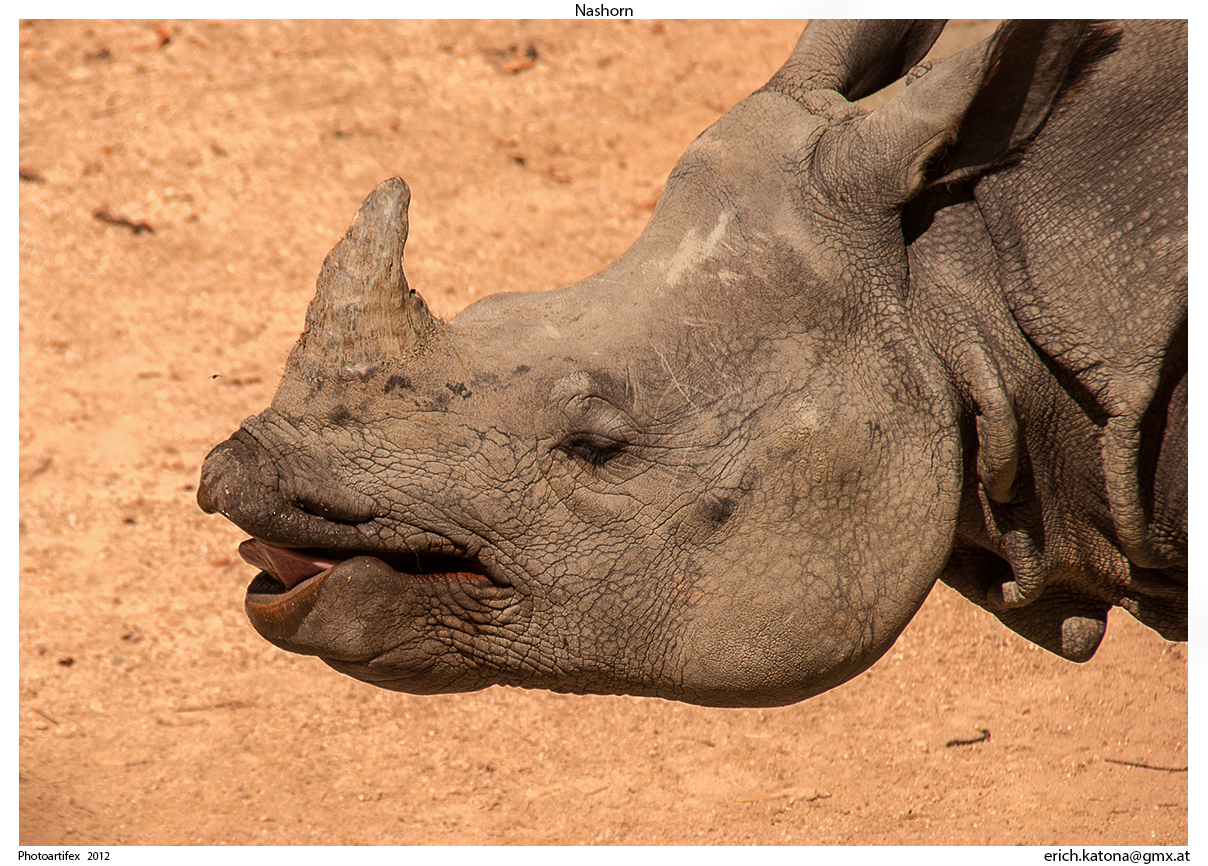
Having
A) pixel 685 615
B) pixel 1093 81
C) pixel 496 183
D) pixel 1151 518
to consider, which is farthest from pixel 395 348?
pixel 496 183

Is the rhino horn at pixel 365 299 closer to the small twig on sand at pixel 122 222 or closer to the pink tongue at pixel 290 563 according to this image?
the pink tongue at pixel 290 563

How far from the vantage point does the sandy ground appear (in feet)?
15.5

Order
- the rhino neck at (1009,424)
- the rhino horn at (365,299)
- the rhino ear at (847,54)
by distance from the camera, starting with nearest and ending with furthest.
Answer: the rhino horn at (365,299)
the rhino neck at (1009,424)
the rhino ear at (847,54)

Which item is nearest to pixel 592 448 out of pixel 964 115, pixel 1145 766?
pixel 964 115

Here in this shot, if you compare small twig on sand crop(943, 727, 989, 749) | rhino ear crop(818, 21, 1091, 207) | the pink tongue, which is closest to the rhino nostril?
the pink tongue

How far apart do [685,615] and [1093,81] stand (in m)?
1.47

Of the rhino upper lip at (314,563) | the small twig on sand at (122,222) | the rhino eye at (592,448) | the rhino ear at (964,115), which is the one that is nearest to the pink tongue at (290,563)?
the rhino upper lip at (314,563)

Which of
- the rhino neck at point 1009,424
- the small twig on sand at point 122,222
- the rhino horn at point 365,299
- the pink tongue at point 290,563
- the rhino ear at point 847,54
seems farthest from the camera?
the small twig on sand at point 122,222

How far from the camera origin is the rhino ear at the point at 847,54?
9.44ft

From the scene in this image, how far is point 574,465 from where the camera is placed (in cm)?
244

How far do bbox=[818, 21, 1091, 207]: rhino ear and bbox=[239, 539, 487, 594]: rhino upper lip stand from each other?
1.19 m

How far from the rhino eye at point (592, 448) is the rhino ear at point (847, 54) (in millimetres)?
1012

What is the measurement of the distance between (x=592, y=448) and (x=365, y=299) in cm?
55

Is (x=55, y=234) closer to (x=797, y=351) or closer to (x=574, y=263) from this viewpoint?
(x=574, y=263)
